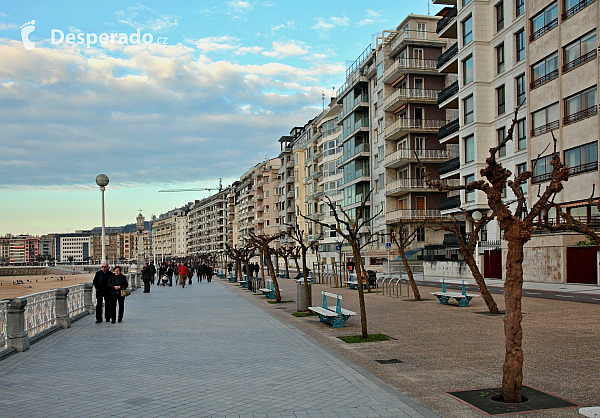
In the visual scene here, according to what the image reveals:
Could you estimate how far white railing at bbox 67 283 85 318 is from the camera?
16.3 m

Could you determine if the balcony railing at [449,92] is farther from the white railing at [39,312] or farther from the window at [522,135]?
the white railing at [39,312]

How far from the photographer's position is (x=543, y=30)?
3378 cm

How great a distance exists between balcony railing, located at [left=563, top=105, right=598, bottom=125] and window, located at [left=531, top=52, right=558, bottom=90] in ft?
8.65

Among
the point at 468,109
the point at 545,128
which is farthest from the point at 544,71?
the point at 468,109

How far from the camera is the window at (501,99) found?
3953 cm

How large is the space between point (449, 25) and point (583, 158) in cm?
1950

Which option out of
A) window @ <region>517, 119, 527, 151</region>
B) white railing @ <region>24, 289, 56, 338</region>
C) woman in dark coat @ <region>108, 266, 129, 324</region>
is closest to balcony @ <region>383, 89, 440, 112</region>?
window @ <region>517, 119, 527, 151</region>

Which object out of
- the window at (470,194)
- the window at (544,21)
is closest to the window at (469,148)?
the window at (470,194)

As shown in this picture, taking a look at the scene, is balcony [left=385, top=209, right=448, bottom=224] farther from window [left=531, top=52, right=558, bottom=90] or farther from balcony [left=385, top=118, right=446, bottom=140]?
window [left=531, top=52, right=558, bottom=90]

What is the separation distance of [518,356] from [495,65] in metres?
37.1

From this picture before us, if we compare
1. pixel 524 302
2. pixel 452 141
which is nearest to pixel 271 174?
pixel 452 141

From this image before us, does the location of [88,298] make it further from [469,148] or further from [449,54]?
[449,54]

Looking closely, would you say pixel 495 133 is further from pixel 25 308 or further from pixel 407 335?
pixel 25 308

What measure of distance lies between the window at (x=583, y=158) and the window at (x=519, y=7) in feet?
35.0
